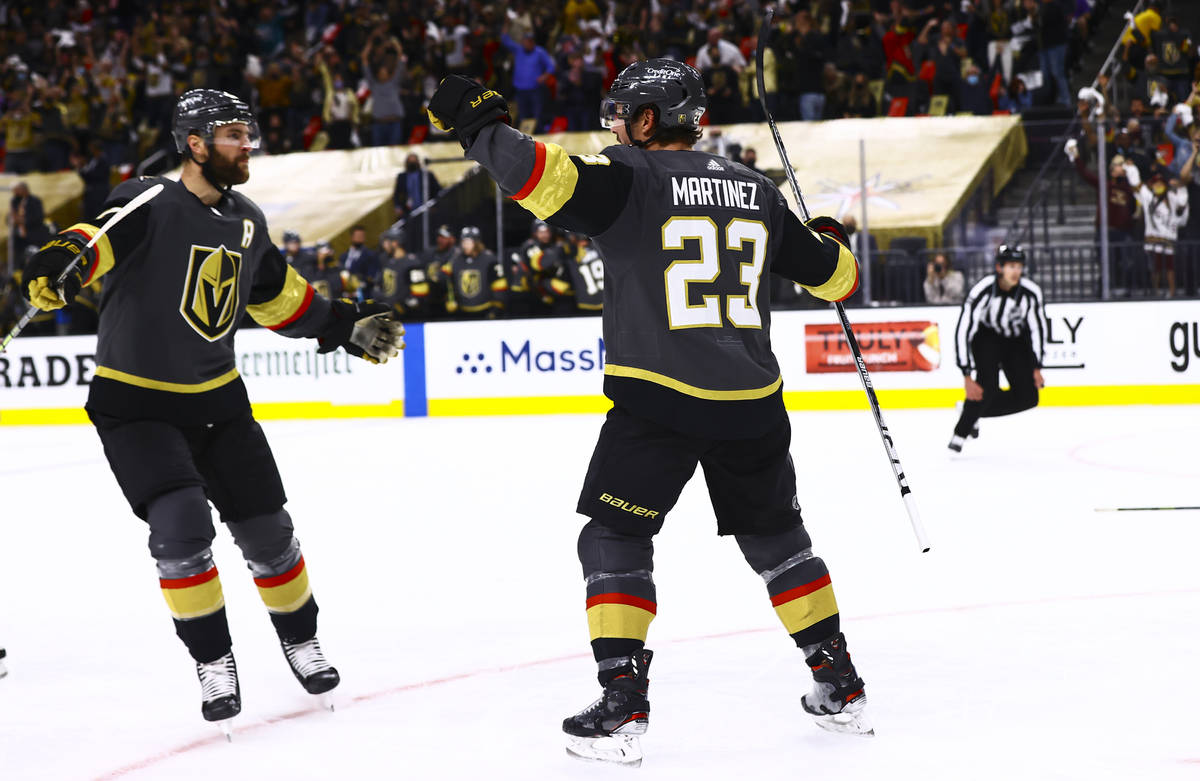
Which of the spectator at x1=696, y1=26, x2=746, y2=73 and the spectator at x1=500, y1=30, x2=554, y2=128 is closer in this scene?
the spectator at x1=696, y1=26, x2=746, y2=73

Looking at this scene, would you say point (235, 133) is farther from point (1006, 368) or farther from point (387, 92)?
point (387, 92)

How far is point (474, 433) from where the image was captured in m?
11.5

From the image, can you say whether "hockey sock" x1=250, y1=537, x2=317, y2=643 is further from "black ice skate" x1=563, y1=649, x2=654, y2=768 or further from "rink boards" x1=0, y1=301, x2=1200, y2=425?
"rink boards" x1=0, y1=301, x2=1200, y2=425

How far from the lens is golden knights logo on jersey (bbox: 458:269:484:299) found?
13883mm

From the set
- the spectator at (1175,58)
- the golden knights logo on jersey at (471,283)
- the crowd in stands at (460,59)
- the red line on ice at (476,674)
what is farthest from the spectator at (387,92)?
the red line on ice at (476,674)

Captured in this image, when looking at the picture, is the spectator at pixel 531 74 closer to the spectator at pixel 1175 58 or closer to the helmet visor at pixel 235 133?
the spectator at pixel 1175 58

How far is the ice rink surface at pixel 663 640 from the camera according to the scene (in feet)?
10.6

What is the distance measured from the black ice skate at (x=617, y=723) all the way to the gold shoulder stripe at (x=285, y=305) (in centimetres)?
151

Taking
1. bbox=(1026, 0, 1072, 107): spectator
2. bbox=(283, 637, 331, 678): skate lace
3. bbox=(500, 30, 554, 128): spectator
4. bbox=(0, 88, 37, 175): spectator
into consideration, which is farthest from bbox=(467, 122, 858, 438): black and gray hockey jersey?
bbox=(0, 88, 37, 175): spectator

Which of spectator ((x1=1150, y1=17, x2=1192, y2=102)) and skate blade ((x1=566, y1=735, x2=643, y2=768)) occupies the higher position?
spectator ((x1=1150, y1=17, x2=1192, y2=102))

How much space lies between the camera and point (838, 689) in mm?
3299

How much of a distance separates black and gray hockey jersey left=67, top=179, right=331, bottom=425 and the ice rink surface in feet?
2.71

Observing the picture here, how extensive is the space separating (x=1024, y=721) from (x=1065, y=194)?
10.4m

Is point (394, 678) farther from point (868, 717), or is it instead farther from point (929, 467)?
point (929, 467)
